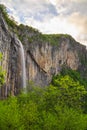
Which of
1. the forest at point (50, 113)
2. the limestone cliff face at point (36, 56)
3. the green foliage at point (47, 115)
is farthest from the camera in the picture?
the limestone cliff face at point (36, 56)

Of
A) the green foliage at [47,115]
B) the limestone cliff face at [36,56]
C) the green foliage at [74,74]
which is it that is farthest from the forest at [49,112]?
the green foliage at [74,74]

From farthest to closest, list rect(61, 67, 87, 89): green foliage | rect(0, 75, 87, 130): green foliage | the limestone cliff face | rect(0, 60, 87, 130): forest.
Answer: rect(61, 67, 87, 89): green foliage → the limestone cliff face → rect(0, 60, 87, 130): forest → rect(0, 75, 87, 130): green foliage

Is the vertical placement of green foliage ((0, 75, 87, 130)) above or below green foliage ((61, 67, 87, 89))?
below

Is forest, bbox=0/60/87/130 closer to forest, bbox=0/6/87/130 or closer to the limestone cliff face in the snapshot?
forest, bbox=0/6/87/130

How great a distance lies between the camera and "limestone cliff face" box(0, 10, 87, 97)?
87838mm

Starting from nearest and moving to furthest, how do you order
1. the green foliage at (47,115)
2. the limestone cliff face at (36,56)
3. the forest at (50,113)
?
the green foliage at (47,115), the forest at (50,113), the limestone cliff face at (36,56)

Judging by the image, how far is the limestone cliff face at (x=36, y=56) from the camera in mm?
87838

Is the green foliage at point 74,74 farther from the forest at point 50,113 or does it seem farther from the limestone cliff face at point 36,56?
the forest at point 50,113

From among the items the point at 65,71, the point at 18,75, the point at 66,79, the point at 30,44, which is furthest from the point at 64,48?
the point at 66,79

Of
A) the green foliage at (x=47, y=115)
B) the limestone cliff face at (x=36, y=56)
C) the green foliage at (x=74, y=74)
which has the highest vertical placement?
the limestone cliff face at (x=36, y=56)

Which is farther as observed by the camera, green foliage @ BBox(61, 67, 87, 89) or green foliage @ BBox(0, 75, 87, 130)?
green foliage @ BBox(61, 67, 87, 89)

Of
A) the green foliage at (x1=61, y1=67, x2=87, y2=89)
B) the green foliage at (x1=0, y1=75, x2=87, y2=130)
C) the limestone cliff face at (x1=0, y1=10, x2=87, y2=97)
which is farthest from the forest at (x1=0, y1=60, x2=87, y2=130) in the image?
the green foliage at (x1=61, y1=67, x2=87, y2=89)

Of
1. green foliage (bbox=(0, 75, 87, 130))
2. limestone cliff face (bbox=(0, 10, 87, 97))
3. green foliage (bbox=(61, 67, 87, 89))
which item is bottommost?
green foliage (bbox=(0, 75, 87, 130))

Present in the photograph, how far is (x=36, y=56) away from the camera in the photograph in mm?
115938
